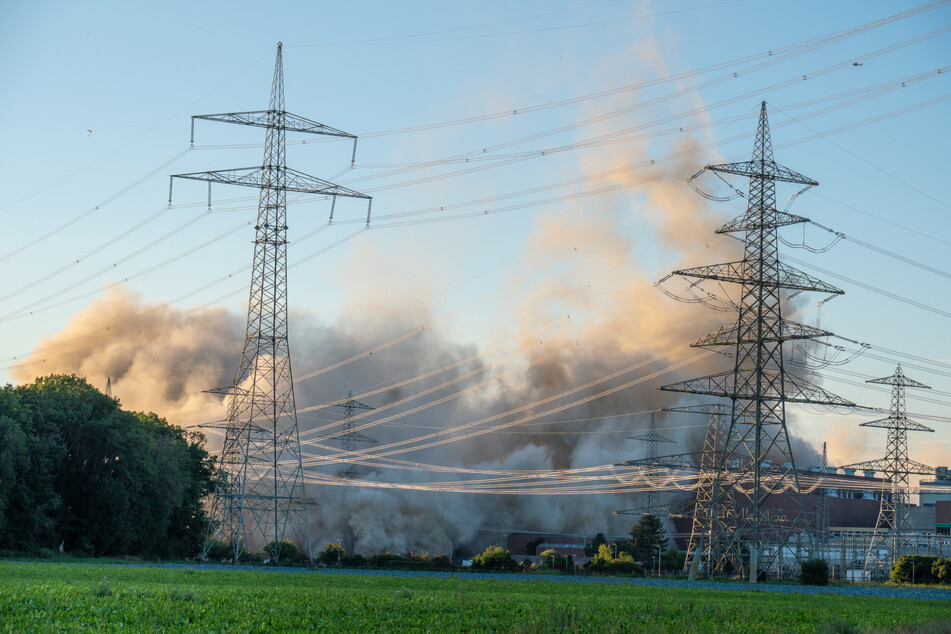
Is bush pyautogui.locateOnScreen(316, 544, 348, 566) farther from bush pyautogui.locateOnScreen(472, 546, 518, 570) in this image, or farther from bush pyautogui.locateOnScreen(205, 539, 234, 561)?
bush pyautogui.locateOnScreen(472, 546, 518, 570)

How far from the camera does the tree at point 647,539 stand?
323 feet

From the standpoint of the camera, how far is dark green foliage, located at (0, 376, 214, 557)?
227ft

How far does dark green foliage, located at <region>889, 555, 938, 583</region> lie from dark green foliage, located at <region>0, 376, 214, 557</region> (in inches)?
2331

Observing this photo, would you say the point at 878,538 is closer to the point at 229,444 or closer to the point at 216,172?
the point at 229,444

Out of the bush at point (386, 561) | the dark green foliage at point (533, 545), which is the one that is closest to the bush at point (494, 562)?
the bush at point (386, 561)

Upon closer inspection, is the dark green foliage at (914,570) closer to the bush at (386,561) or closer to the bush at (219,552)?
the bush at (386,561)

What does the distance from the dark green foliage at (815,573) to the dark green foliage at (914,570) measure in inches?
552

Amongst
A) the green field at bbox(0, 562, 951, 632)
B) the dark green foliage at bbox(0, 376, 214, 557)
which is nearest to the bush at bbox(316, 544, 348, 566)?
the dark green foliage at bbox(0, 376, 214, 557)

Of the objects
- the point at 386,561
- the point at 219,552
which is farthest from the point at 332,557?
the point at 219,552

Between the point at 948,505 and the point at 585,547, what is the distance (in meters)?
42.4

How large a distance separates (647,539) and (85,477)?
55422 mm

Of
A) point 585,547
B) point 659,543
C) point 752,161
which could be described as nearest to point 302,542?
point 585,547

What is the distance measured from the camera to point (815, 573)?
188 feet

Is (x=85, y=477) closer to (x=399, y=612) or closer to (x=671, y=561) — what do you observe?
(x=671, y=561)
